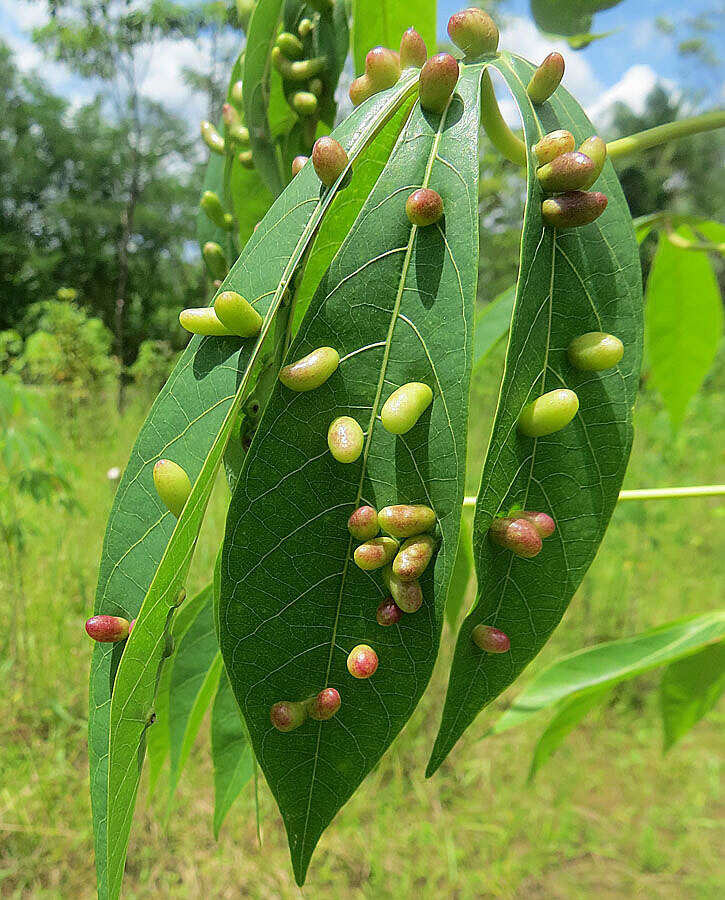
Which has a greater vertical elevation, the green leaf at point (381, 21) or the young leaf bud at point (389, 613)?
the green leaf at point (381, 21)

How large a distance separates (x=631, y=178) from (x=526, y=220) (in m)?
11.7

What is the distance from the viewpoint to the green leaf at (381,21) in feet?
1.32

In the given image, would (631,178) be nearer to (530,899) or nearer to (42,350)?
(42,350)

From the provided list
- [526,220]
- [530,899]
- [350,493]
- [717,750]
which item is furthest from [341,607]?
[717,750]

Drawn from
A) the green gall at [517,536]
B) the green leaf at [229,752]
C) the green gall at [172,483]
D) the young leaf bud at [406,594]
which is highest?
the green gall at [172,483]

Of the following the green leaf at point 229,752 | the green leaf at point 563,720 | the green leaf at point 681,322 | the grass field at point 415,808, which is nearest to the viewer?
the green leaf at point 229,752

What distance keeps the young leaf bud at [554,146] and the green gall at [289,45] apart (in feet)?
0.69

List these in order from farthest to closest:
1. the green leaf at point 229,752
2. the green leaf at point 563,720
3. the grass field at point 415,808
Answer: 1. the grass field at point 415,808
2. the green leaf at point 563,720
3. the green leaf at point 229,752

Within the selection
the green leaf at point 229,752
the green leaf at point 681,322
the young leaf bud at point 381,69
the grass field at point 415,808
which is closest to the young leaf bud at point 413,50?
the young leaf bud at point 381,69

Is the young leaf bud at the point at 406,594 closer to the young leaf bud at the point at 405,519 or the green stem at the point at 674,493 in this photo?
the young leaf bud at the point at 405,519

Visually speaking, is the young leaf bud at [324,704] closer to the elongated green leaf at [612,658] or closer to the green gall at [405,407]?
the green gall at [405,407]

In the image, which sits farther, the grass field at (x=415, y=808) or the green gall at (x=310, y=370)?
the grass field at (x=415, y=808)

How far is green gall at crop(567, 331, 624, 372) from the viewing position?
27cm

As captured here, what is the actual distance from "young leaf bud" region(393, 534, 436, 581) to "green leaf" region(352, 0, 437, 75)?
0.29m
